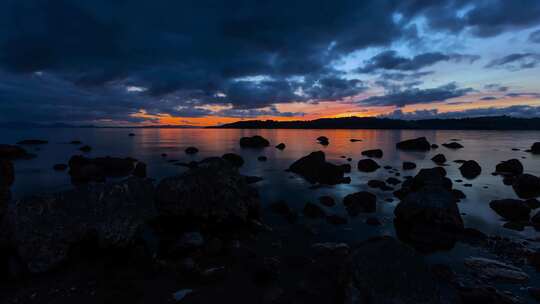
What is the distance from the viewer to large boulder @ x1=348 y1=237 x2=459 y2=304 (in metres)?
5.58

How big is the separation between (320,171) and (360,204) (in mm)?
8720

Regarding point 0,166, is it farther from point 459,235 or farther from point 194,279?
point 459,235

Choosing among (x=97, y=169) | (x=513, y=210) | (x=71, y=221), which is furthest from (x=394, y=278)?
(x=97, y=169)

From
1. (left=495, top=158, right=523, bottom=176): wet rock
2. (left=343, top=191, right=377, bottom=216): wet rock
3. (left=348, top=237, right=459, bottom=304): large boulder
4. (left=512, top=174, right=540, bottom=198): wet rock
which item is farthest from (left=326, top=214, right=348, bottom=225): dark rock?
(left=495, top=158, right=523, bottom=176): wet rock

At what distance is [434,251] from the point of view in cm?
1001

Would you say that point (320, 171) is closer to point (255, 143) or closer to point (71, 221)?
point (71, 221)

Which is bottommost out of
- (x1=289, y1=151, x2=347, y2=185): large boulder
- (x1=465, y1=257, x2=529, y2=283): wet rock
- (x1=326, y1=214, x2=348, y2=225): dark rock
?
(x1=465, y1=257, x2=529, y2=283): wet rock

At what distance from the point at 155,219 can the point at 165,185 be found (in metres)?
1.65

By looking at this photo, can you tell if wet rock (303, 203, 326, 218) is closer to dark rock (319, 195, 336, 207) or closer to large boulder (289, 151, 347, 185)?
dark rock (319, 195, 336, 207)

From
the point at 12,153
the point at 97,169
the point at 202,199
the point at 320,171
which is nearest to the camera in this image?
the point at 202,199

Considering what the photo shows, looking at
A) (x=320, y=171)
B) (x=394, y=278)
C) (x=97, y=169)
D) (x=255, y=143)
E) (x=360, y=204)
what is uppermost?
(x=255, y=143)

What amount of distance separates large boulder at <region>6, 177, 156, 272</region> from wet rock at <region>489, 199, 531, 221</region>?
18.2m

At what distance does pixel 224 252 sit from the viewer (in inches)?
364

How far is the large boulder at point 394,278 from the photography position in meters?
5.58
